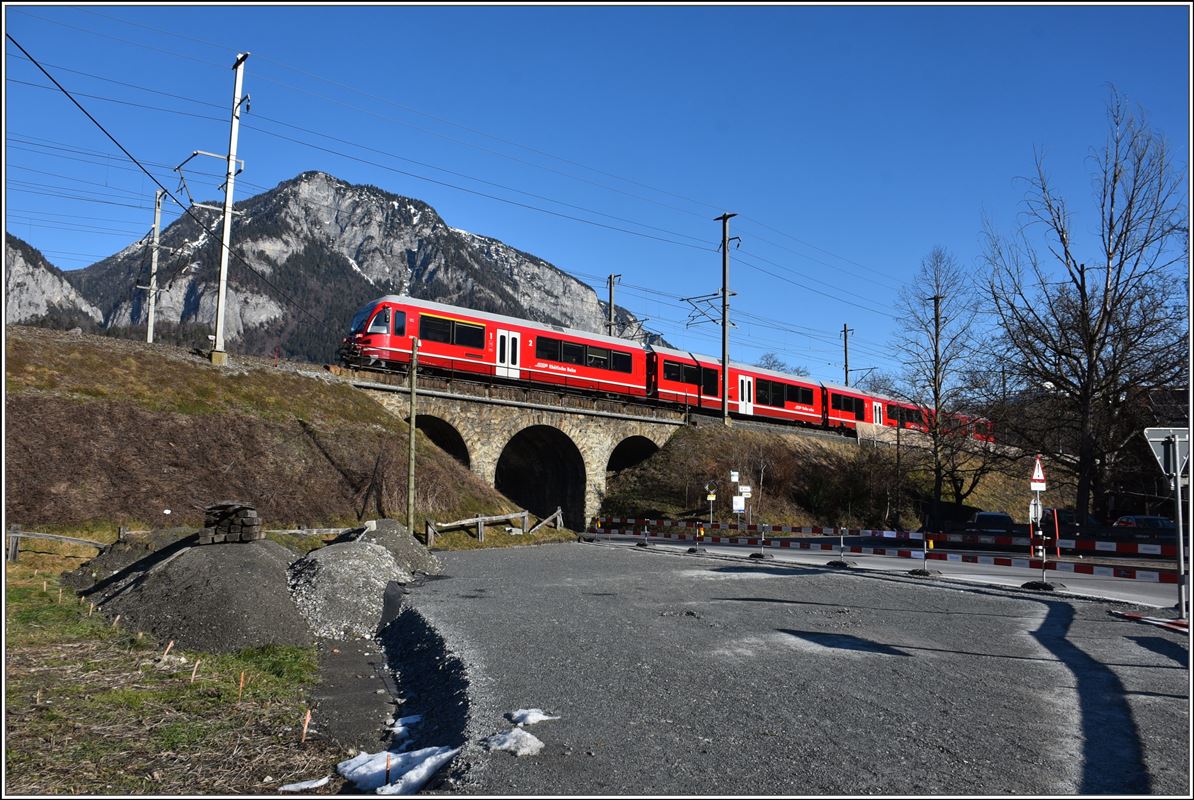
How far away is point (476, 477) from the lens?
1162 inches

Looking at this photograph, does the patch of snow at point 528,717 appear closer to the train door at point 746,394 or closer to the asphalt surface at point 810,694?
the asphalt surface at point 810,694

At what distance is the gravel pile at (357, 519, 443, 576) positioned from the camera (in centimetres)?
1655

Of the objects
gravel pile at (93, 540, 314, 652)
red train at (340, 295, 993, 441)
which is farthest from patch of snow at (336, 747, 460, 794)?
red train at (340, 295, 993, 441)

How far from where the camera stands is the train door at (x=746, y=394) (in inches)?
1667

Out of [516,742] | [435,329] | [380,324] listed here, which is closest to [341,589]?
[516,742]

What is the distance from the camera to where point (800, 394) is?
45656 millimetres

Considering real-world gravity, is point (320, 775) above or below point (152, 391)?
below

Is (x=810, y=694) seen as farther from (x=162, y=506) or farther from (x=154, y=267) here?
(x=154, y=267)

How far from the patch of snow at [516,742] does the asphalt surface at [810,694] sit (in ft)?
0.30

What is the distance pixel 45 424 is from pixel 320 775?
19.8m

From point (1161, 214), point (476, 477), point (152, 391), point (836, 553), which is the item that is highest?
point (1161, 214)

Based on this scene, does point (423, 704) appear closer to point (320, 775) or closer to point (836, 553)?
point (320, 775)

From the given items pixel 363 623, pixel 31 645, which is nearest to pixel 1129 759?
pixel 363 623

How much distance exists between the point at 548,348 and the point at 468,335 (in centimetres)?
449
